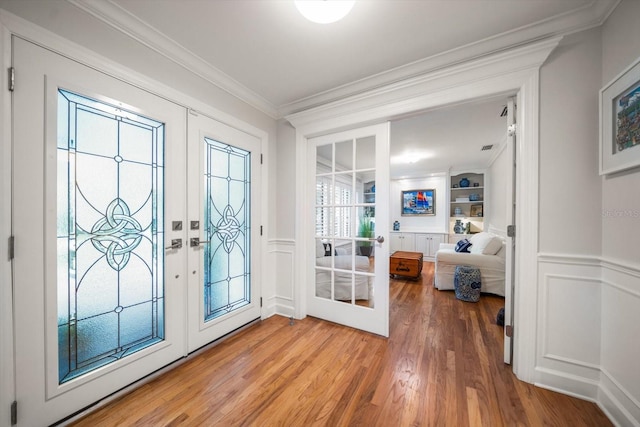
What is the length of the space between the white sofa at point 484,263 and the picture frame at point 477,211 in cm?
247

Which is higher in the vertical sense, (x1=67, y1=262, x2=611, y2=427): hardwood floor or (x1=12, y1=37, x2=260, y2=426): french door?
(x1=12, y1=37, x2=260, y2=426): french door

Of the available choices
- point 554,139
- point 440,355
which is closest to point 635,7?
point 554,139

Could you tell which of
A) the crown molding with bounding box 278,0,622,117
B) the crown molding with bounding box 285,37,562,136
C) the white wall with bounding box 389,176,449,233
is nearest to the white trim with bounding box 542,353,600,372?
the crown molding with bounding box 285,37,562,136

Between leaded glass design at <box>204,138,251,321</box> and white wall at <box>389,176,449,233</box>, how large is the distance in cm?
456

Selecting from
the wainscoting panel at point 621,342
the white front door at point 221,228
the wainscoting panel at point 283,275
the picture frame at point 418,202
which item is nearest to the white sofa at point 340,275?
the wainscoting panel at point 283,275

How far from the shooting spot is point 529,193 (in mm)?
1591

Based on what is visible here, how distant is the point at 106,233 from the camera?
145cm

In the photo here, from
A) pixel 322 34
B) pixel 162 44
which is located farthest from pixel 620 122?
pixel 162 44

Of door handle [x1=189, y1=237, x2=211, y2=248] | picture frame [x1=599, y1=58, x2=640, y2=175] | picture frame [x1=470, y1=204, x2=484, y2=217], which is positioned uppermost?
picture frame [x1=599, y1=58, x2=640, y2=175]

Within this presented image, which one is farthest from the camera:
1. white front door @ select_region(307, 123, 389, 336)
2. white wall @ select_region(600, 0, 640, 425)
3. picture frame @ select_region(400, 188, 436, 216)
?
picture frame @ select_region(400, 188, 436, 216)

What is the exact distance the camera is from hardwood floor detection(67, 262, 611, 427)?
51.9 inches

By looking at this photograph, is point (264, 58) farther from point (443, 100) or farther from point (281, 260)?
point (281, 260)

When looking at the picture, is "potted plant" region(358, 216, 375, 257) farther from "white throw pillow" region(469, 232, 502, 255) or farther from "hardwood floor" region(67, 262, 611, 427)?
"white throw pillow" region(469, 232, 502, 255)

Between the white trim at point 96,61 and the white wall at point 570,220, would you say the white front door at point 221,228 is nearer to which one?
the white trim at point 96,61
